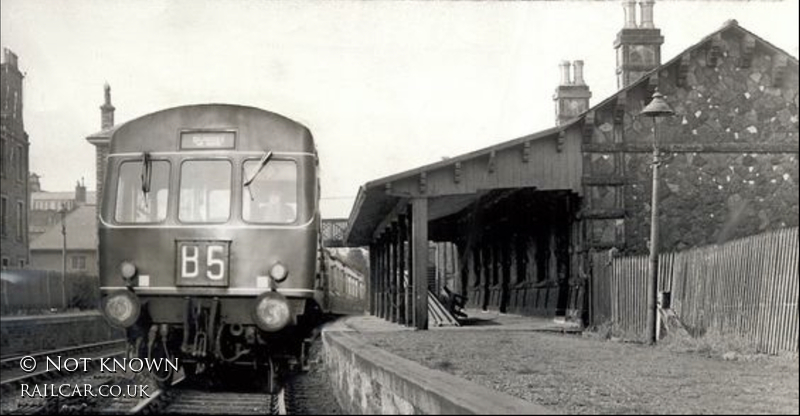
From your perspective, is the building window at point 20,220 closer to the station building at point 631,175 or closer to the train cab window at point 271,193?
the station building at point 631,175

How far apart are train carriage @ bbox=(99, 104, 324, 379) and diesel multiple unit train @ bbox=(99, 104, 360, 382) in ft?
0.03

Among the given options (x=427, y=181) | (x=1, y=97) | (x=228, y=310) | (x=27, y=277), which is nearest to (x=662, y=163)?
(x=427, y=181)

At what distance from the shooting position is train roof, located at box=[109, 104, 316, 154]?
33.4ft

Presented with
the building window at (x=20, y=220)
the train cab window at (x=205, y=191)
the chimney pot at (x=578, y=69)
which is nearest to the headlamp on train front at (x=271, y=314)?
the train cab window at (x=205, y=191)

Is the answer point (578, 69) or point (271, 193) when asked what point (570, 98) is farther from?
point (271, 193)

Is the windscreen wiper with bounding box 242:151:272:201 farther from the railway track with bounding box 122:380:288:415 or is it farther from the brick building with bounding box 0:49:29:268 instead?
the brick building with bounding box 0:49:29:268

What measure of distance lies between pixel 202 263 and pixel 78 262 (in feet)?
133

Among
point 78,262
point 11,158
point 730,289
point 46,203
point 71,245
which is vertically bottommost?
point 78,262

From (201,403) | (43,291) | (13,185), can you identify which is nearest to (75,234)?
(13,185)

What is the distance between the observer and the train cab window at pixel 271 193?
9.95 metres

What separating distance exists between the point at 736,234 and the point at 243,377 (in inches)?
280

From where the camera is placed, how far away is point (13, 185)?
35125 mm

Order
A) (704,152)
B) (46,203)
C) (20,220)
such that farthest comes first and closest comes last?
(46,203)
(20,220)
(704,152)

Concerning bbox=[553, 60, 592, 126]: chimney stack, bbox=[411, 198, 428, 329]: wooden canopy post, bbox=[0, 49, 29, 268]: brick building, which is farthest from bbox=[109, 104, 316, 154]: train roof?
bbox=[0, 49, 29, 268]: brick building
